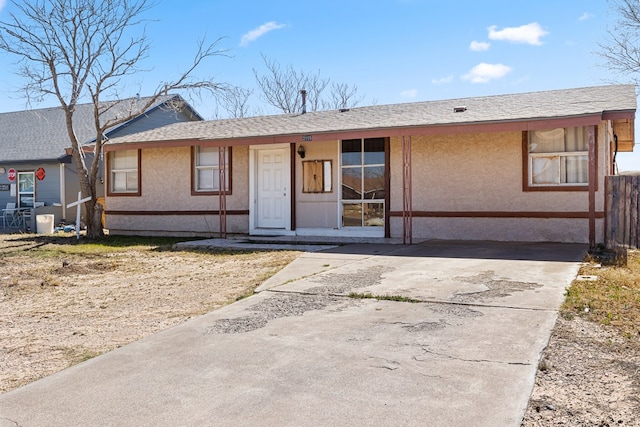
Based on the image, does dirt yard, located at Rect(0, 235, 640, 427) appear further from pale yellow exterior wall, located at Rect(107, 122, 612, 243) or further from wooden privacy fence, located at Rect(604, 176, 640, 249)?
wooden privacy fence, located at Rect(604, 176, 640, 249)

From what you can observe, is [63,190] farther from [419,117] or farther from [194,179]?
[419,117]

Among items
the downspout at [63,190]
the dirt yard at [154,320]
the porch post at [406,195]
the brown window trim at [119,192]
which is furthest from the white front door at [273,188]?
the downspout at [63,190]

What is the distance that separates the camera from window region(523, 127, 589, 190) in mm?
11531

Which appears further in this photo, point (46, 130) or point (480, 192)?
point (46, 130)

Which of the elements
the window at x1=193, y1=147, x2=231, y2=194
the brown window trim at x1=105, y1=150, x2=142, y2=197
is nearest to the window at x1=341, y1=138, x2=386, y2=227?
the window at x1=193, y1=147, x2=231, y2=194

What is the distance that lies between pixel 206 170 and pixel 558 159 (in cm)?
877

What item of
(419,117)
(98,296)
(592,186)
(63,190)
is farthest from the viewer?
(63,190)

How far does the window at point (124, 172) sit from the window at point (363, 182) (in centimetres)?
631

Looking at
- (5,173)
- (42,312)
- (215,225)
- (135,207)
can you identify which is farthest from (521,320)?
(5,173)

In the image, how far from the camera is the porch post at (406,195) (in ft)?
39.7

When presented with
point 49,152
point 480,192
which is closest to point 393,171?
point 480,192

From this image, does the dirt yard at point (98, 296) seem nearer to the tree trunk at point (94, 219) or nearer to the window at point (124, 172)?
the tree trunk at point (94, 219)

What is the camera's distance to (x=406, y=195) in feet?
41.8

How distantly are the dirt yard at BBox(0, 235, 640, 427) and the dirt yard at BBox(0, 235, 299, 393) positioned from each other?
12 mm
